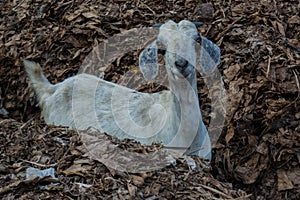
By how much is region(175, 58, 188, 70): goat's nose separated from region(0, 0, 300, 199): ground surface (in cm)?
78

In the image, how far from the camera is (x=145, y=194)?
4.98 metres

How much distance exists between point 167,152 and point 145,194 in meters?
0.79

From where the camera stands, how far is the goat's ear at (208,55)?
621 centimetres

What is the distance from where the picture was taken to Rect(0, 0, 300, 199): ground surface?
5.15m

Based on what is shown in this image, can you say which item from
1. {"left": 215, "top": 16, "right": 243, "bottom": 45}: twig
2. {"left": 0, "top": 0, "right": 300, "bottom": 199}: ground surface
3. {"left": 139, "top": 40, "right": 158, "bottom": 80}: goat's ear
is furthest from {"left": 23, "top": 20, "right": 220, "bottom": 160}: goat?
{"left": 215, "top": 16, "right": 243, "bottom": 45}: twig

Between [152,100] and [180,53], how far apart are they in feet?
3.31

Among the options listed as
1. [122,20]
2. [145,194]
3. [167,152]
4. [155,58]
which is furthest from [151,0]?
[145,194]

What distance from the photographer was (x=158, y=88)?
773 cm

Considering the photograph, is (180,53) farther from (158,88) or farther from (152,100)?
(158,88)

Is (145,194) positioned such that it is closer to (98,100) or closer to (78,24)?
(98,100)

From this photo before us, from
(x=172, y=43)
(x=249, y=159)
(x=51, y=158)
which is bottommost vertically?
(x=249, y=159)

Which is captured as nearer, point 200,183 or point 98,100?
point 200,183

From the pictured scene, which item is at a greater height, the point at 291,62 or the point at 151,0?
the point at 151,0

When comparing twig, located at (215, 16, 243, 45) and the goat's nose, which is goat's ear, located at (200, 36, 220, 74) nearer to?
the goat's nose
